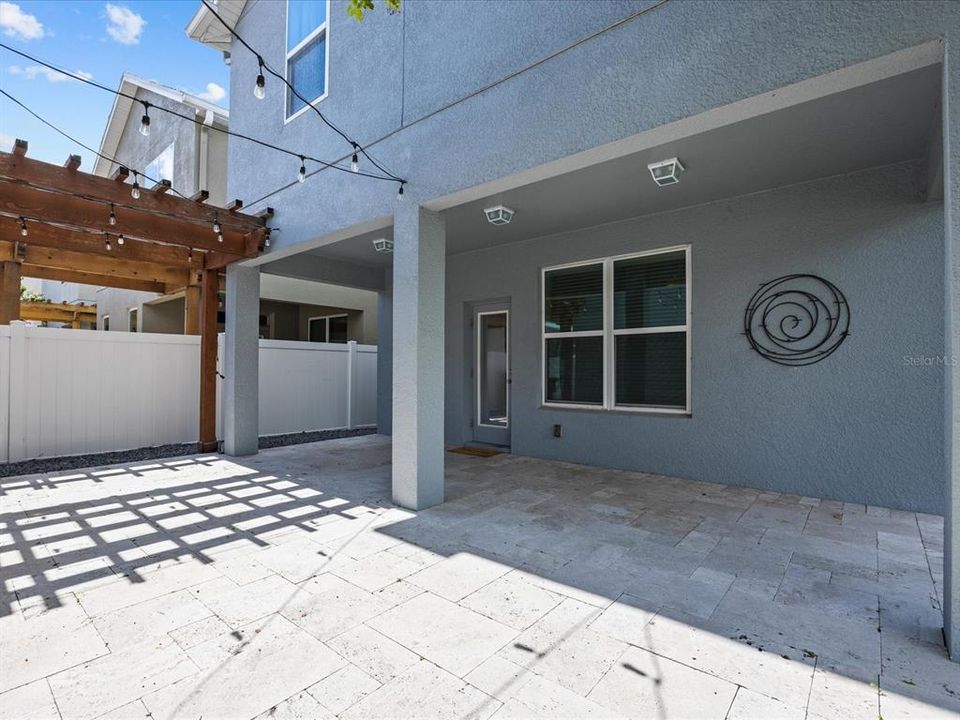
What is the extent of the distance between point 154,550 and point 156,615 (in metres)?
1.00

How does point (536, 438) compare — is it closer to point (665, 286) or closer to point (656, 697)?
point (665, 286)

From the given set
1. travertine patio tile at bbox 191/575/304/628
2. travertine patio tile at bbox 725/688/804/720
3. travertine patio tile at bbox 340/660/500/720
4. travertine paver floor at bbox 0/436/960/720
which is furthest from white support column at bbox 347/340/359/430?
travertine patio tile at bbox 725/688/804/720

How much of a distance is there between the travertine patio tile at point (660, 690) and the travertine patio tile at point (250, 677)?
1090 millimetres

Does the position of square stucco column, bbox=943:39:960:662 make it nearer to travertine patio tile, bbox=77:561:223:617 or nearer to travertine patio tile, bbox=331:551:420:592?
travertine patio tile, bbox=331:551:420:592

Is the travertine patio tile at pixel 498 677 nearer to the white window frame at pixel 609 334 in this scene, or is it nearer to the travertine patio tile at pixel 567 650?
the travertine patio tile at pixel 567 650

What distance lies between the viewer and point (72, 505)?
→ 409 centimetres

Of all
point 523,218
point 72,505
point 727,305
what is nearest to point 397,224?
point 523,218

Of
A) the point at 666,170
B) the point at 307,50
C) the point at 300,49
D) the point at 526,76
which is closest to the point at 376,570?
the point at 526,76

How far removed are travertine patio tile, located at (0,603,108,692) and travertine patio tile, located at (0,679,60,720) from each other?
5 cm

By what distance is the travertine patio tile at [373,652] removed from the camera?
193 centimetres

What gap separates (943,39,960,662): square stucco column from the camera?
1.99 meters

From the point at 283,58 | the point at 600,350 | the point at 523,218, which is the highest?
the point at 283,58

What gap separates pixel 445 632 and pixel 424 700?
452mm

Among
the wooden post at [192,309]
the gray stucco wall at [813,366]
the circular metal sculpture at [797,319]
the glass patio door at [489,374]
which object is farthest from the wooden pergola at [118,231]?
the circular metal sculpture at [797,319]
